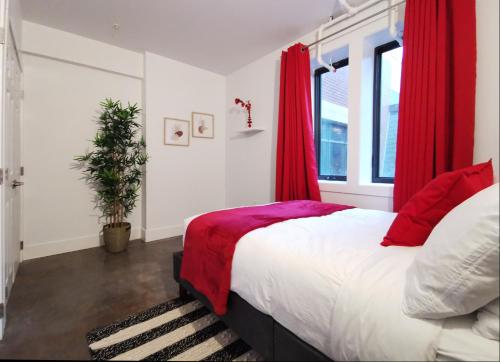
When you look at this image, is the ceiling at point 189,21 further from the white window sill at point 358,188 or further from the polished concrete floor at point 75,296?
the polished concrete floor at point 75,296

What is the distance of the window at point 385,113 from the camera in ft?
7.11

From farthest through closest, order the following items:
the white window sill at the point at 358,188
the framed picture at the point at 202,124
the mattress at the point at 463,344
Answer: the framed picture at the point at 202,124 < the white window sill at the point at 358,188 < the mattress at the point at 463,344

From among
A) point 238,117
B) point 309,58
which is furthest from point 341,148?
point 238,117

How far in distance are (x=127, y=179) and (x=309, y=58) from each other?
2.44m

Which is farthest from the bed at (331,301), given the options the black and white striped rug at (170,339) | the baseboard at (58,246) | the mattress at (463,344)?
the baseboard at (58,246)

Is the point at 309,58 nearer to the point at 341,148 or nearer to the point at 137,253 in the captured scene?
the point at 341,148

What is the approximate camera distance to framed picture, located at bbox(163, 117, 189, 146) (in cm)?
329

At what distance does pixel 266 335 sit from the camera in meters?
1.04

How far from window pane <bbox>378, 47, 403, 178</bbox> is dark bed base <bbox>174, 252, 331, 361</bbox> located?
1.78 metres

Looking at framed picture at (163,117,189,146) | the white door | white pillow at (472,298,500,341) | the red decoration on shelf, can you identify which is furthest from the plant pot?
white pillow at (472,298,500,341)

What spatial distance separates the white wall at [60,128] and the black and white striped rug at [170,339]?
185cm

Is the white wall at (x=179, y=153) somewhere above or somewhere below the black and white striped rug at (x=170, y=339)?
above

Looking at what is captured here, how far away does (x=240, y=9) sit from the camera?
7.50 feet

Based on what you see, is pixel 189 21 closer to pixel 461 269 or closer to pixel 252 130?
pixel 252 130
